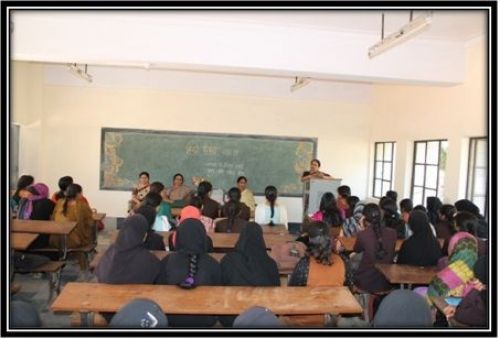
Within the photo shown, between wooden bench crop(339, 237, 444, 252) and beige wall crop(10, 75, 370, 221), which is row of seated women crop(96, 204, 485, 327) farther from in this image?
beige wall crop(10, 75, 370, 221)

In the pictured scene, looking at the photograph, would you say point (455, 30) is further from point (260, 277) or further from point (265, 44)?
point (260, 277)

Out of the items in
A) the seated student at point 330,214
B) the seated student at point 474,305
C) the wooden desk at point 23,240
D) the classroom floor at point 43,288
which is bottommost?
the classroom floor at point 43,288

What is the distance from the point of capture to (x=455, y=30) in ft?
16.0

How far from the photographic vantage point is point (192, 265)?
2.75m

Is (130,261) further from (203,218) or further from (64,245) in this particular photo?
(64,245)

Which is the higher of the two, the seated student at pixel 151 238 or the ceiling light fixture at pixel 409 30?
the ceiling light fixture at pixel 409 30

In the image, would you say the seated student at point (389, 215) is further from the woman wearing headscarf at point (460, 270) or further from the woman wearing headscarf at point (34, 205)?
the woman wearing headscarf at point (34, 205)

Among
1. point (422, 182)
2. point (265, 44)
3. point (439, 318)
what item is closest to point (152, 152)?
point (265, 44)

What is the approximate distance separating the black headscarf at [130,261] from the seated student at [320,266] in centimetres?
96

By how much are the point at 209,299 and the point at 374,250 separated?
5.51ft

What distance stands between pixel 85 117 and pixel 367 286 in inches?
241

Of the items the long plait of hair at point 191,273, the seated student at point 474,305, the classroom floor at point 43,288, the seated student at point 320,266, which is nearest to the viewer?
the seated student at point 474,305

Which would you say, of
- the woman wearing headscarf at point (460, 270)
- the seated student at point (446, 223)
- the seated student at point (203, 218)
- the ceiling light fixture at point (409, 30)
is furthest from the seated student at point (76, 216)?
the seated student at point (446, 223)

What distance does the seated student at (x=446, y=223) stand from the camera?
14.3 ft
